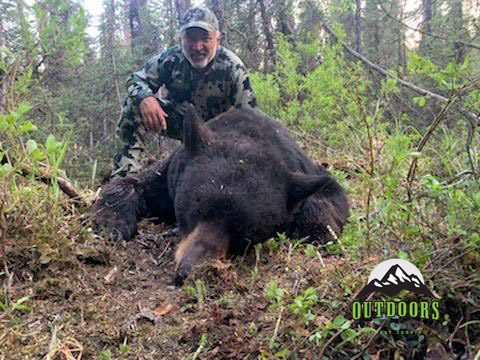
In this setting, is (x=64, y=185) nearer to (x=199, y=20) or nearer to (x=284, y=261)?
(x=284, y=261)

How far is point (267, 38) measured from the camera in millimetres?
9523

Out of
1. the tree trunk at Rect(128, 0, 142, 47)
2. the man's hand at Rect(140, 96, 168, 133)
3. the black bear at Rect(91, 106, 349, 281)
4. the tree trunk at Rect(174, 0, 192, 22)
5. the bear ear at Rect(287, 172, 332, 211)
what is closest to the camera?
the black bear at Rect(91, 106, 349, 281)

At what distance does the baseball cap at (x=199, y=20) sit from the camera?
16.6 ft

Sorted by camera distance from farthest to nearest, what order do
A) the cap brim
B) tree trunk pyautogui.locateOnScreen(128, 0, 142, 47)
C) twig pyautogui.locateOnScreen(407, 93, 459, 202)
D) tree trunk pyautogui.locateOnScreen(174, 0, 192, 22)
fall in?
tree trunk pyautogui.locateOnScreen(128, 0, 142, 47) → tree trunk pyautogui.locateOnScreen(174, 0, 192, 22) → the cap brim → twig pyautogui.locateOnScreen(407, 93, 459, 202)

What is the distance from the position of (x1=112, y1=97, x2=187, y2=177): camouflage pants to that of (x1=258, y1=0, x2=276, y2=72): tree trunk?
4628 millimetres

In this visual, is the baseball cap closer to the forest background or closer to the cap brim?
the cap brim

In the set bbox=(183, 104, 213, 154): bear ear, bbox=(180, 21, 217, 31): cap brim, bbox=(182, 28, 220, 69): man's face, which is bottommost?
bbox=(183, 104, 213, 154): bear ear

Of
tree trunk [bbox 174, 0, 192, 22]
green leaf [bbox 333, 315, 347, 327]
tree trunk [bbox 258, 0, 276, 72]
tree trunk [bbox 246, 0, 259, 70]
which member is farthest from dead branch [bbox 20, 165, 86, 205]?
tree trunk [bbox 174, 0, 192, 22]

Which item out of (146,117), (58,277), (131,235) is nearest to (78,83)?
(146,117)

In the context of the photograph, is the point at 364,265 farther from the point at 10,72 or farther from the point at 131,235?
the point at 10,72

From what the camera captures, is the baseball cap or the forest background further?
the baseball cap

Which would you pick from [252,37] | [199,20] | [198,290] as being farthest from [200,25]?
[252,37]

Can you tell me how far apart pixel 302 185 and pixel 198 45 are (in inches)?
106

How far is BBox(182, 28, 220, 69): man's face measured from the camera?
511 cm
